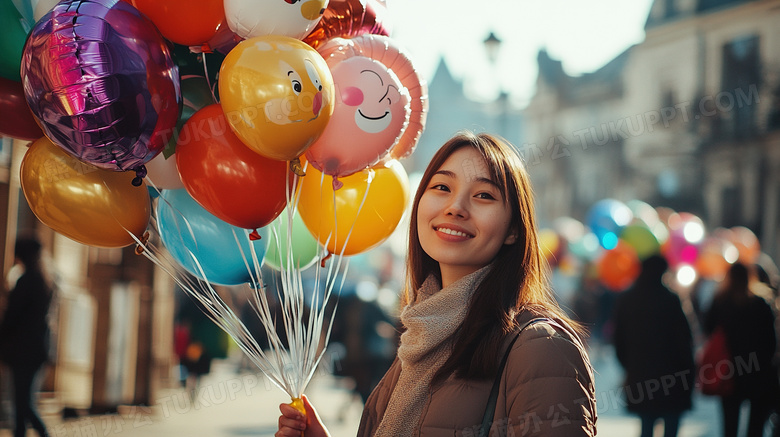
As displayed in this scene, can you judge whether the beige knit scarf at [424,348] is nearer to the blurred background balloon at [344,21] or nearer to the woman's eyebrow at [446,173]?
the woman's eyebrow at [446,173]

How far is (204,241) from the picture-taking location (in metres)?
3.25

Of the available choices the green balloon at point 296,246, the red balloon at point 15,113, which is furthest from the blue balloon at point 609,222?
the red balloon at point 15,113

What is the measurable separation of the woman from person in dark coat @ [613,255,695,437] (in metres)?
4.08

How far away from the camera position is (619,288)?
1305cm

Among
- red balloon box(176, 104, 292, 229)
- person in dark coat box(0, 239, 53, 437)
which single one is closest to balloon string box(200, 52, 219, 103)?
red balloon box(176, 104, 292, 229)

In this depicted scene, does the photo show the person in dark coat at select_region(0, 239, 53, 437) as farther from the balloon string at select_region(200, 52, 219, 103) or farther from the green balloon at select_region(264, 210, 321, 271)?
the balloon string at select_region(200, 52, 219, 103)

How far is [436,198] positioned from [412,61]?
1.05 meters

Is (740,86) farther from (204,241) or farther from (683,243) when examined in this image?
(204,241)

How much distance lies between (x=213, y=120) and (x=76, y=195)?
610 mm

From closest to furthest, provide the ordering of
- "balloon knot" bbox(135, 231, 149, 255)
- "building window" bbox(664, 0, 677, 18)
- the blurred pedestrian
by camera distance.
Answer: "balloon knot" bbox(135, 231, 149, 255) → the blurred pedestrian → "building window" bbox(664, 0, 677, 18)

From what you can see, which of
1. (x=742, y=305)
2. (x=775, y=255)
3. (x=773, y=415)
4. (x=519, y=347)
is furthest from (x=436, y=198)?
(x=775, y=255)

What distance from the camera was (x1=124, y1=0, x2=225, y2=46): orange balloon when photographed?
277cm

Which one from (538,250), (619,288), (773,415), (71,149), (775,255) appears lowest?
(775,255)

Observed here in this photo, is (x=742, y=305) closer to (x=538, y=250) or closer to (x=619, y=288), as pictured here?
(x=538, y=250)
